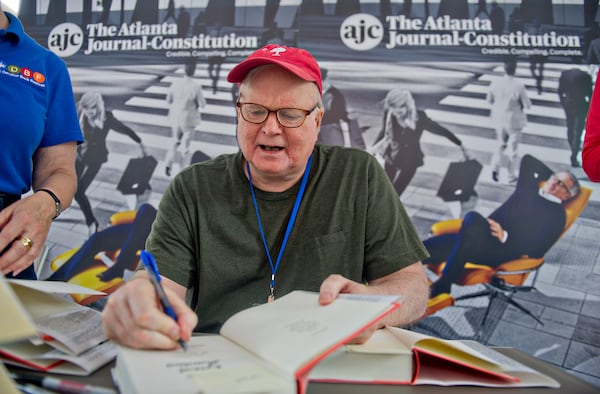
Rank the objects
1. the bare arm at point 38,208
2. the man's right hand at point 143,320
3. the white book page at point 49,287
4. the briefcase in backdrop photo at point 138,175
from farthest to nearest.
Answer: the briefcase in backdrop photo at point 138,175, the bare arm at point 38,208, the white book page at point 49,287, the man's right hand at point 143,320

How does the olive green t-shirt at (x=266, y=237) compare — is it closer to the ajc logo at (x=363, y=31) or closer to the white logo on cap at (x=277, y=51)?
the white logo on cap at (x=277, y=51)

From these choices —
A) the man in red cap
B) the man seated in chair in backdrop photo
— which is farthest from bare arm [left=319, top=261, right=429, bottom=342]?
the man seated in chair in backdrop photo

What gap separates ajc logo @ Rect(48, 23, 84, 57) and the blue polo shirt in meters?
1.39

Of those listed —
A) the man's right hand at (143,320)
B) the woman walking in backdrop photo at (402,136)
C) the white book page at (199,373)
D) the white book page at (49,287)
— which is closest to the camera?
the white book page at (199,373)

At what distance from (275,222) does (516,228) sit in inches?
58.4

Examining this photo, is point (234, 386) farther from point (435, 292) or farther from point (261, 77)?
point (435, 292)

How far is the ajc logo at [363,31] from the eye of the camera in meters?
2.37

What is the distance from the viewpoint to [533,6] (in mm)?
2289

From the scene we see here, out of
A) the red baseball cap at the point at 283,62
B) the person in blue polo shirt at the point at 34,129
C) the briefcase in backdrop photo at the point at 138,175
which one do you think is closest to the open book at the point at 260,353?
the person in blue polo shirt at the point at 34,129

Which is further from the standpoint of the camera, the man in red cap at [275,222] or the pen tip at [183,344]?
the man in red cap at [275,222]

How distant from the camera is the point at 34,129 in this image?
120 cm

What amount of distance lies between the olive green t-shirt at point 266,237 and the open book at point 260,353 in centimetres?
46

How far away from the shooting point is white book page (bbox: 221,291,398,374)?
1.79ft

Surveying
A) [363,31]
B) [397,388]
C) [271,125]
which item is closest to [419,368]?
[397,388]
